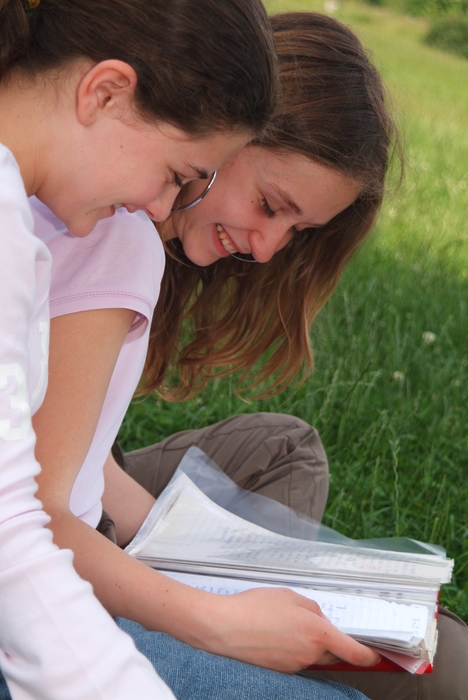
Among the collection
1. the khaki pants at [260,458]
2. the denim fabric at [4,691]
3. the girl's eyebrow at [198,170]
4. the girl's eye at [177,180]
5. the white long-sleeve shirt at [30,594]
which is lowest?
the khaki pants at [260,458]

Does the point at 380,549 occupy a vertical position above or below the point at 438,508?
above

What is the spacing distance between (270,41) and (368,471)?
4.79 feet

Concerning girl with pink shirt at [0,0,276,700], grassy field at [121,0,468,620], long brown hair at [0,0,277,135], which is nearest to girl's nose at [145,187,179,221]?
girl with pink shirt at [0,0,276,700]

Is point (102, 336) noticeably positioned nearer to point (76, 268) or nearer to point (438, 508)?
point (76, 268)

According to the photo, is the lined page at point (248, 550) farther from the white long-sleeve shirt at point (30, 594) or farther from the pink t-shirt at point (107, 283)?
the white long-sleeve shirt at point (30, 594)

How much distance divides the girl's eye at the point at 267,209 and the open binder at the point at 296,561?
555mm

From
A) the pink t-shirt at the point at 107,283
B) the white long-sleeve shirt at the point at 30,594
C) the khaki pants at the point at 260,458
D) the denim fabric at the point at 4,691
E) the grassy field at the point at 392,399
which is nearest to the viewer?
the white long-sleeve shirt at the point at 30,594

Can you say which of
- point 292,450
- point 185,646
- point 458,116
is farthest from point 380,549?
point 458,116

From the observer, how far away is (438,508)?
93.1 inches

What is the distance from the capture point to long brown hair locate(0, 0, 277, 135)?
3.92 feet

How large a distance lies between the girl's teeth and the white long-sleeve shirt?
85 centimetres

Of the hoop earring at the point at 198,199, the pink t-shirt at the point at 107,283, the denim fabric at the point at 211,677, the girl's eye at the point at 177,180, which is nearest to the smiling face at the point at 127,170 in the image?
the girl's eye at the point at 177,180

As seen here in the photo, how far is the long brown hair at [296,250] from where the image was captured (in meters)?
1.73

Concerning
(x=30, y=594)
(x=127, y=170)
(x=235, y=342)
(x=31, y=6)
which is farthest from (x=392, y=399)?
(x=30, y=594)
